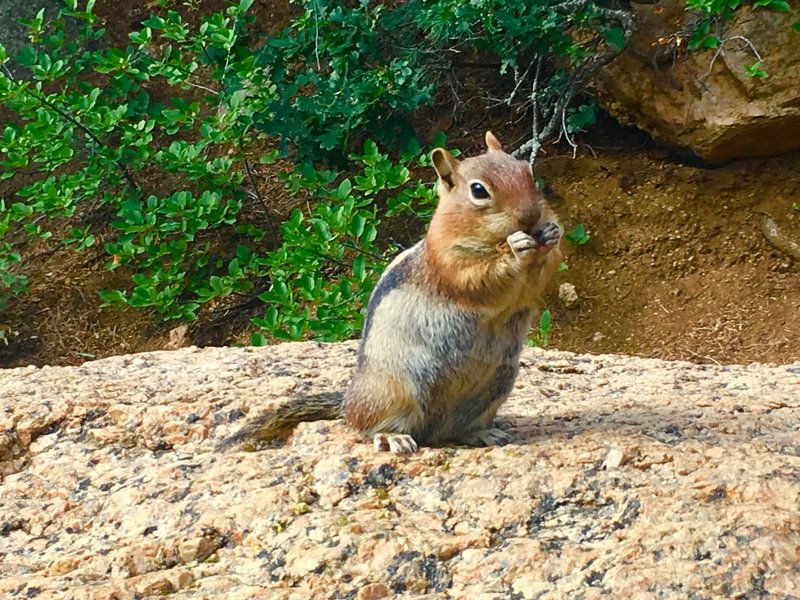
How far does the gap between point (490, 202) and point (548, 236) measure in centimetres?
19

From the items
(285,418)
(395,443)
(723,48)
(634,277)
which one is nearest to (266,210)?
(634,277)

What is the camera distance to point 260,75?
6273 mm

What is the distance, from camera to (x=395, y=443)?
300 cm

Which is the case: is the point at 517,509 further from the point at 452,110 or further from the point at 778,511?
the point at 452,110

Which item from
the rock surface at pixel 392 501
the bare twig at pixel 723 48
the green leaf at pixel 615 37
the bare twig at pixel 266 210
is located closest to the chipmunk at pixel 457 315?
the rock surface at pixel 392 501

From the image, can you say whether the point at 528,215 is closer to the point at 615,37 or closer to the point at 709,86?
the point at 615,37

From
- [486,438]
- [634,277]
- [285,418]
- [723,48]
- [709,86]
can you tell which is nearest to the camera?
[486,438]

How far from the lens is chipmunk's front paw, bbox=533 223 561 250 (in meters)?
2.84

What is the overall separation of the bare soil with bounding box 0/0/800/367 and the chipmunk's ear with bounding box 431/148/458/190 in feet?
11.4

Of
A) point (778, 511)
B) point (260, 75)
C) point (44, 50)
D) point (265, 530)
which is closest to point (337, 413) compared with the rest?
point (265, 530)

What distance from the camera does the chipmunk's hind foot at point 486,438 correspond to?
10.2ft

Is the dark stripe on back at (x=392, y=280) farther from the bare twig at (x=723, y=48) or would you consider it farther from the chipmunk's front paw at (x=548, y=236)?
the bare twig at (x=723, y=48)

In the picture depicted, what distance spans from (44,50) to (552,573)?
657cm

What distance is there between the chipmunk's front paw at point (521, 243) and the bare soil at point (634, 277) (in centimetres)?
358
